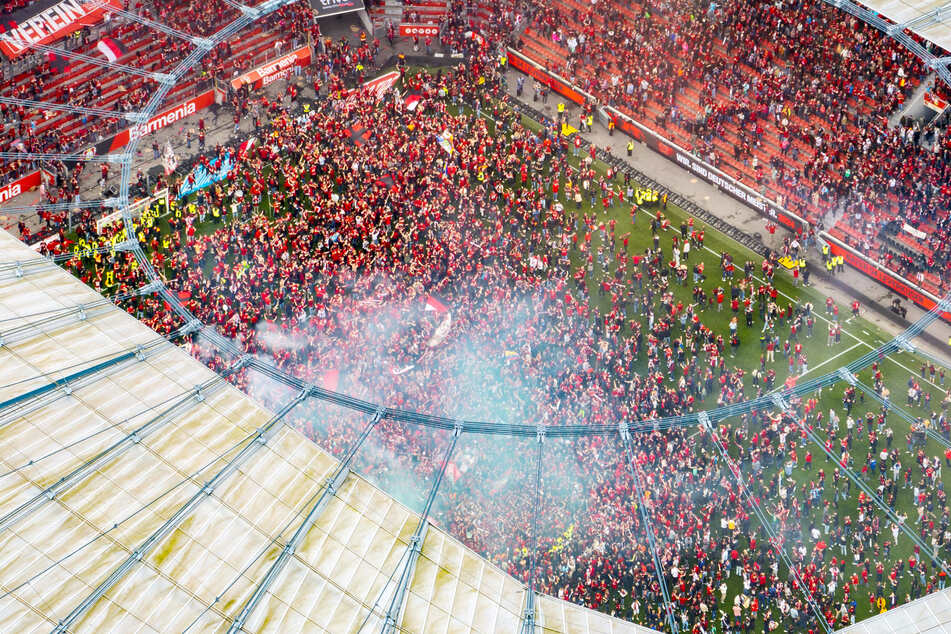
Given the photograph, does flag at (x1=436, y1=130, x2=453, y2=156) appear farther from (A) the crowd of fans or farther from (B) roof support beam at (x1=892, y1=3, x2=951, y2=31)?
(B) roof support beam at (x1=892, y1=3, x2=951, y2=31)

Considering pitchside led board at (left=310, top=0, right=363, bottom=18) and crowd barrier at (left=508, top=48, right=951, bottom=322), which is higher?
pitchside led board at (left=310, top=0, right=363, bottom=18)

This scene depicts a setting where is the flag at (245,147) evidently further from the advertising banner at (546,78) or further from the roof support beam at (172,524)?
the roof support beam at (172,524)

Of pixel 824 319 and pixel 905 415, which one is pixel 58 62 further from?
pixel 905 415

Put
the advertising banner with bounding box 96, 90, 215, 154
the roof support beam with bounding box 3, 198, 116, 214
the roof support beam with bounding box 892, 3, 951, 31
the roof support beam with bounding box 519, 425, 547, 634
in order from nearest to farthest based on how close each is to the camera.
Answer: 1. the roof support beam with bounding box 519, 425, 547, 634
2. the roof support beam with bounding box 892, 3, 951, 31
3. the roof support beam with bounding box 3, 198, 116, 214
4. the advertising banner with bounding box 96, 90, 215, 154


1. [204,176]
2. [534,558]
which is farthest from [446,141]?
[534,558]

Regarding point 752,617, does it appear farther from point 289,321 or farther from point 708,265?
point 289,321

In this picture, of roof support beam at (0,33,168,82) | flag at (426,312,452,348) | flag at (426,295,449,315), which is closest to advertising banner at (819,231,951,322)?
flag at (426,295,449,315)

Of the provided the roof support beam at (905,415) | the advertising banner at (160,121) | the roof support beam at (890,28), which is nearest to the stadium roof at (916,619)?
the roof support beam at (905,415)

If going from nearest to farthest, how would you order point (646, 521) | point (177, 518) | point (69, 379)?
point (177, 518) < point (69, 379) < point (646, 521)
